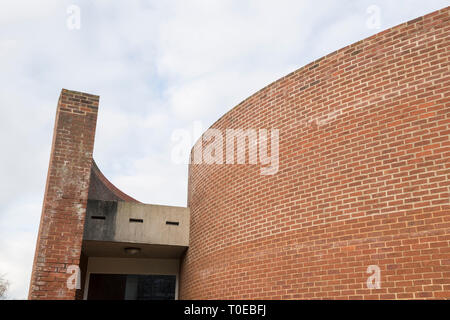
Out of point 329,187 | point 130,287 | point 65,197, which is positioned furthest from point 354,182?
point 130,287

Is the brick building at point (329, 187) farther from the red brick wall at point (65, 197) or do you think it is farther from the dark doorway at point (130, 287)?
the dark doorway at point (130, 287)

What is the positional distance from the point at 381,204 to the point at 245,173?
A: 2957 millimetres

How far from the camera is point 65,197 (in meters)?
7.17

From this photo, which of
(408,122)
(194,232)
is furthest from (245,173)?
(408,122)

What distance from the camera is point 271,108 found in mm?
7895

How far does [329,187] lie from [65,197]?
4418 millimetres

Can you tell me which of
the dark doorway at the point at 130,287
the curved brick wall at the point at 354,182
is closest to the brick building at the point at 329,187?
the curved brick wall at the point at 354,182

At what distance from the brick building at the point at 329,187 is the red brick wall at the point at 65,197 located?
2cm

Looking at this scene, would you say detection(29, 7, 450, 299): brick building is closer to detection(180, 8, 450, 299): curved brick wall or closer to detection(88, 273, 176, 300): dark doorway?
detection(180, 8, 450, 299): curved brick wall

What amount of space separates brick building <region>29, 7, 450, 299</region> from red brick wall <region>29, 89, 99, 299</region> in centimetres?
2

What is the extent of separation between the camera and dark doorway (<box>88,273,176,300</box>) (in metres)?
12.3

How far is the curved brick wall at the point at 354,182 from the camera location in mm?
5480
